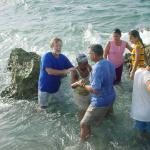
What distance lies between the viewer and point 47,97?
9.73m

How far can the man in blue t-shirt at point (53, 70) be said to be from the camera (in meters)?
8.99

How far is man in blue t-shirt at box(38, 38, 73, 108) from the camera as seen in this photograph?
8992mm

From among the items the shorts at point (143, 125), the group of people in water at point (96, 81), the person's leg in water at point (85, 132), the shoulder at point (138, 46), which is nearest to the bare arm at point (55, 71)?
the group of people in water at point (96, 81)

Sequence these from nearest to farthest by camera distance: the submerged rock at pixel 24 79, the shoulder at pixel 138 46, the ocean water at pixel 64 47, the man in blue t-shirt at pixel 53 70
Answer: the ocean water at pixel 64 47
the man in blue t-shirt at pixel 53 70
the shoulder at pixel 138 46
the submerged rock at pixel 24 79

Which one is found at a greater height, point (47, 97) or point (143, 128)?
point (47, 97)

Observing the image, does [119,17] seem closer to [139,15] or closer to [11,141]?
[139,15]

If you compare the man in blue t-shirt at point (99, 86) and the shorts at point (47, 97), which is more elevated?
the man in blue t-shirt at point (99, 86)

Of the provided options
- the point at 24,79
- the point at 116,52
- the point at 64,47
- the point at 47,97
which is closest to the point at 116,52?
the point at 116,52

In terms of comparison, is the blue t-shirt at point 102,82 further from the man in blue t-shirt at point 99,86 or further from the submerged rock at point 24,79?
the submerged rock at point 24,79

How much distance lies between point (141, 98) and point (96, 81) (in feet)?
3.07

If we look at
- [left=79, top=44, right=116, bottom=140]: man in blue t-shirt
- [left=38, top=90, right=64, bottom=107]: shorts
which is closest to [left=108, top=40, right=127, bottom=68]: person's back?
[left=38, top=90, right=64, bottom=107]: shorts

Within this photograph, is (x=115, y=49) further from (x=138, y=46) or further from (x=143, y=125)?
(x=143, y=125)

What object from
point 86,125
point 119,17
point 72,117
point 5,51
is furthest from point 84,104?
point 119,17

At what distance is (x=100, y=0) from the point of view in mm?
24000
